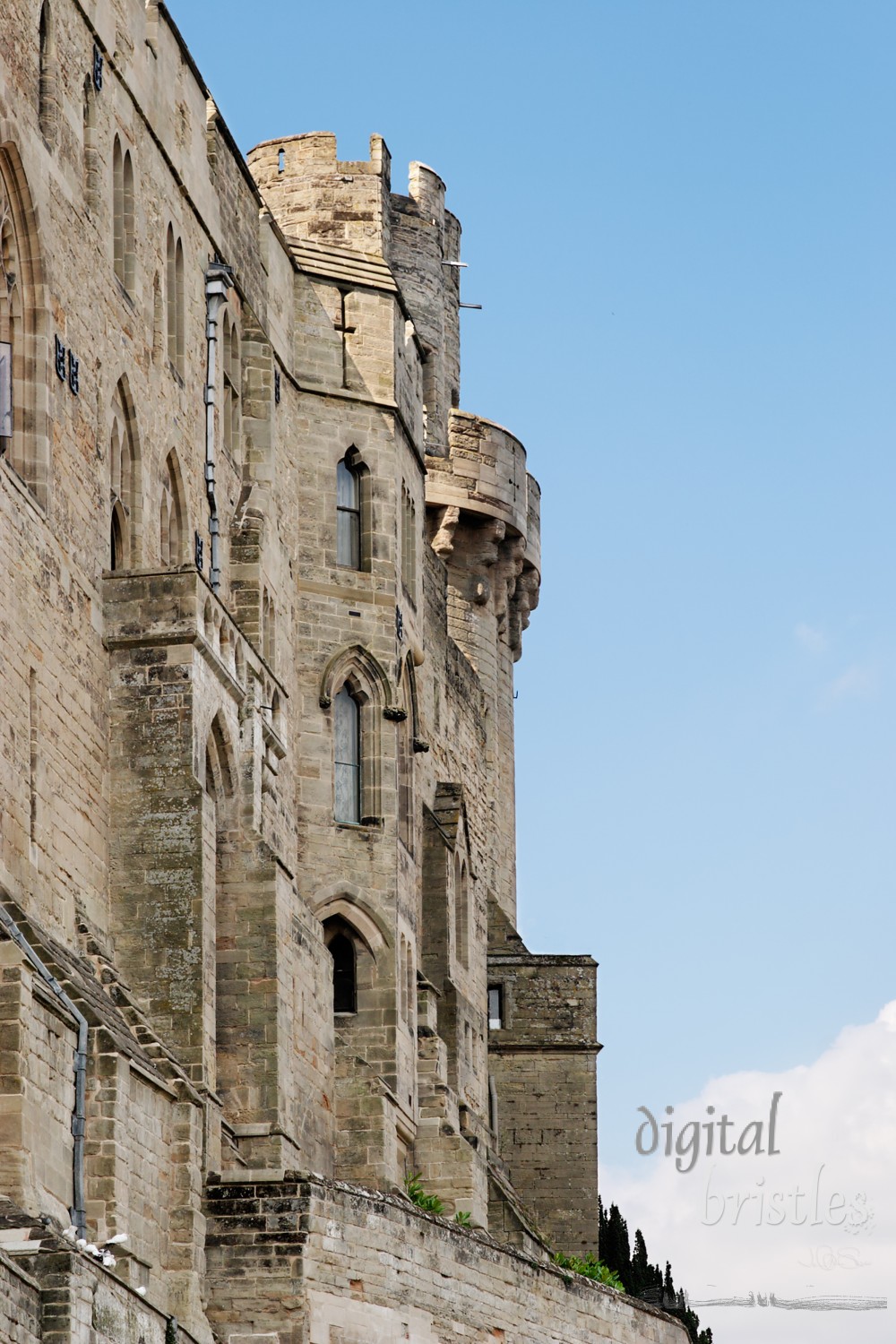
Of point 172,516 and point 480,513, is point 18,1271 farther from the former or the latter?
point 480,513

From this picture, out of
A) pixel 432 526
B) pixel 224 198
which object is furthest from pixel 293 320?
pixel 432 526

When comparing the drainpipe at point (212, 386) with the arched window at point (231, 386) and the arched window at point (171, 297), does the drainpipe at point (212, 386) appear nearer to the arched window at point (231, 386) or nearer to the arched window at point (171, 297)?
the arched window at point (231, 386)

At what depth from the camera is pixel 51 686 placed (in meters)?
28.9

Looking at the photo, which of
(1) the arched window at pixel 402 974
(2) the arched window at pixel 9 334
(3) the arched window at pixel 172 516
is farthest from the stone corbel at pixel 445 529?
(2) the arched window at pixel 9 334

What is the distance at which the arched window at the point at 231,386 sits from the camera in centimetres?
3732

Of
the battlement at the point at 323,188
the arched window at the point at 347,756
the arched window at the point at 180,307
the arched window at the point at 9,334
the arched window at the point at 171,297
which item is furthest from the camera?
the battlement at the point at 323,188

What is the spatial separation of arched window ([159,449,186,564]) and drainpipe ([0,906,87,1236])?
27.8ft

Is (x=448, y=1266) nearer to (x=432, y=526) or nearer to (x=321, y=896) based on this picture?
(x=321, y=896)

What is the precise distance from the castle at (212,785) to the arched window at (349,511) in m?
0.06

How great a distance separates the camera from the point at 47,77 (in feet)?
99.5

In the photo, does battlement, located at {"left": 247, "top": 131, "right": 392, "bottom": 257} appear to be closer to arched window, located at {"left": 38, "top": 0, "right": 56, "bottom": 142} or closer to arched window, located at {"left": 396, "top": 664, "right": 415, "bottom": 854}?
arched window, located at {"left": 396, "top": 664, "right": 415, "bottom": 854}

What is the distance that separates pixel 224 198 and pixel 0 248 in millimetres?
8551

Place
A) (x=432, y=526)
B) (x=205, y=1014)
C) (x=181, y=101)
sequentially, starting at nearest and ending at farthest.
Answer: (x=205, y=1014) < (x=181, y=101) < (x=432, y=526)

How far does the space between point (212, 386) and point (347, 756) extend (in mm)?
5555
